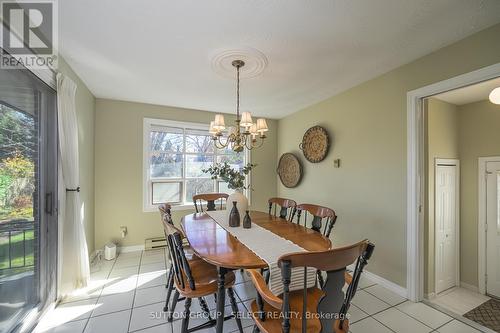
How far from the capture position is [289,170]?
4.35m

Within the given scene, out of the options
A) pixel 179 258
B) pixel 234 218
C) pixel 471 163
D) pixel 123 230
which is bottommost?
pixel 123 230

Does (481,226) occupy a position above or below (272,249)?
below

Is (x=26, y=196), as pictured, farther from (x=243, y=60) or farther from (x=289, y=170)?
(x=289, y=170)

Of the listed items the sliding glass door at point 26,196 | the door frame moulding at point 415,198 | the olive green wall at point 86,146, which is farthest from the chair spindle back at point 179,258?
the door frame moulding at point 415,198

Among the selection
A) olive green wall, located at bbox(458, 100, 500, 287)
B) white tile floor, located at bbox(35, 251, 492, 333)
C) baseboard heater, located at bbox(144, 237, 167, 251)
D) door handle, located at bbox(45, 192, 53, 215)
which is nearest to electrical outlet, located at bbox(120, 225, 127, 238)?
baseboard heater, located at bbox(144, 237, 167, 251)

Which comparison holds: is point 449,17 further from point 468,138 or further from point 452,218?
point 452,218

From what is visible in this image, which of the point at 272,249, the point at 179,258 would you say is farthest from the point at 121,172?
the point at 272,249

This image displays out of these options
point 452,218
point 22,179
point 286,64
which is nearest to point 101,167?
point 22,179

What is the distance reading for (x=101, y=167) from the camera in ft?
11.5

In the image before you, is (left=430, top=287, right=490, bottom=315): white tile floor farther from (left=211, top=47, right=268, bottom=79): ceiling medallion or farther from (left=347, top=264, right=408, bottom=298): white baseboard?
(left=211, top=47, right=268, bottom=79): ceiling medallion

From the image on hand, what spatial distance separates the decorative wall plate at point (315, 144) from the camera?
3440 millimetres

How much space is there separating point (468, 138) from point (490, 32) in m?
2.06

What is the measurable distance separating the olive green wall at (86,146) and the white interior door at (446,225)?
4805mm

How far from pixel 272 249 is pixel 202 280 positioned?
0.66 m
